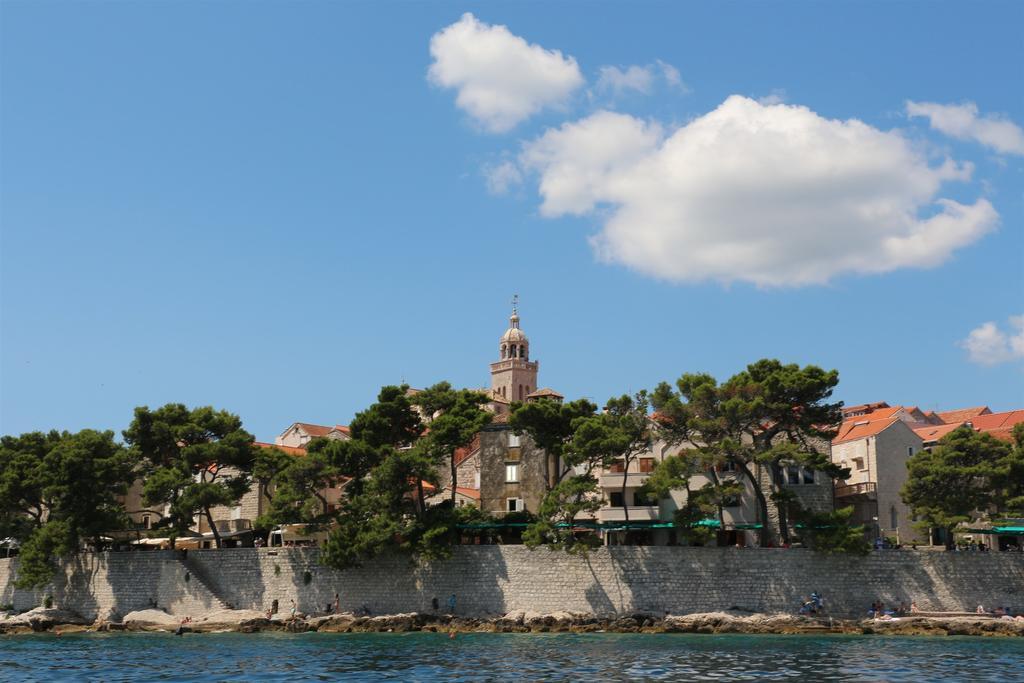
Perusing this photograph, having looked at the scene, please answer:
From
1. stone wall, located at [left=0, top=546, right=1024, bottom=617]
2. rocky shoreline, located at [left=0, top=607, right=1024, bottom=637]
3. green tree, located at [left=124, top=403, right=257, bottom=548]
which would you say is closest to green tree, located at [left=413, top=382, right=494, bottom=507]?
stone wall, located at [left=0, top=546, right=1024, bottom=617]

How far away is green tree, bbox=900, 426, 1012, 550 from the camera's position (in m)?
50.6

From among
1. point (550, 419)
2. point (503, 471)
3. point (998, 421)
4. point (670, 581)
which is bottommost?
point (670, 581)

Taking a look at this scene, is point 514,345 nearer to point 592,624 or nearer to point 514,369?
point 514,369

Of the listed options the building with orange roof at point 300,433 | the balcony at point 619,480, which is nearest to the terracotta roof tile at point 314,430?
the building with orange roof at point 300,433

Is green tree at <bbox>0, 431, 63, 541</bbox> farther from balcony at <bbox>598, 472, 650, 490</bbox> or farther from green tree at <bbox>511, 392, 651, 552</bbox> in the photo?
balcony at <bbox>598, 472, 650, 490</bbox>

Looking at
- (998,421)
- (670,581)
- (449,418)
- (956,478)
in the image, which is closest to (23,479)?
(449,418)

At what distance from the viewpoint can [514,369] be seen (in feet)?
373

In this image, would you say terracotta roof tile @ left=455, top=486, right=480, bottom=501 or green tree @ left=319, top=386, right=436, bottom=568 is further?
terracotta roof tile @ left=455, top=486, right=480, bottom=501

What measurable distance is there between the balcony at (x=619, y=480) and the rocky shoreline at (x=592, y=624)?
808 centimetres

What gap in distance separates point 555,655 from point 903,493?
22.9 meters

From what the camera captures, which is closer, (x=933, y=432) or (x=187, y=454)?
(x=187, y=454)

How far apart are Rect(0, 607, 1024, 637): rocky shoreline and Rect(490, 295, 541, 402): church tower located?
6084 centimetres

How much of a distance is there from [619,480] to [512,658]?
18.4 metres

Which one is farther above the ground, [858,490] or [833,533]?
[858,490]
